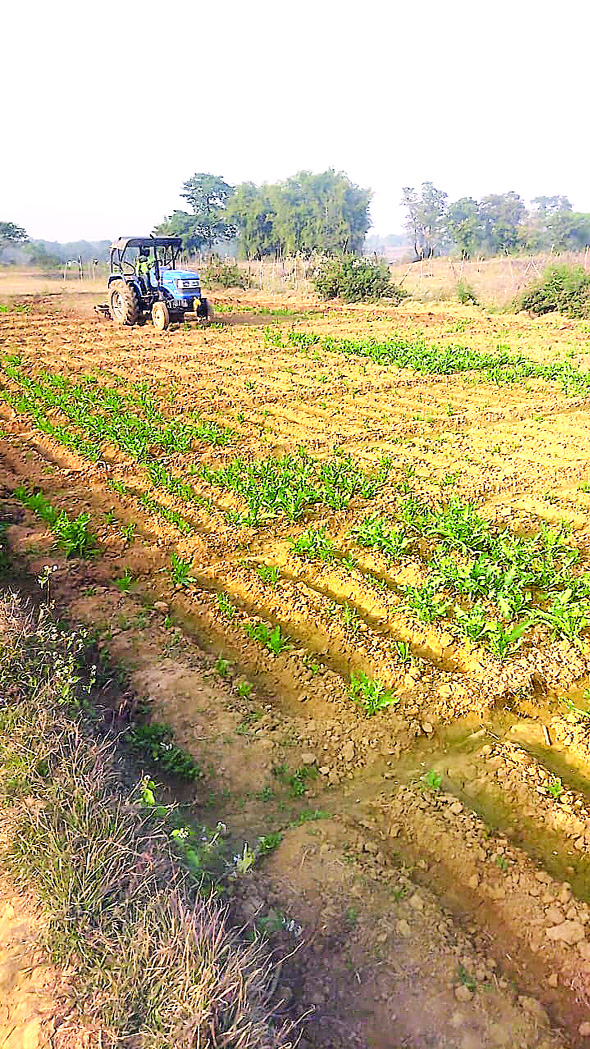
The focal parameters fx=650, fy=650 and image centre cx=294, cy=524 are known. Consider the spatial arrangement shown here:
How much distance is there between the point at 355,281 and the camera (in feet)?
96.1

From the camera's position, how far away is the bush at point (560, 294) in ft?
77.6

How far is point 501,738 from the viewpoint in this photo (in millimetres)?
4008

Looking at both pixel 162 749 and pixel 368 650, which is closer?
pixel 162 749

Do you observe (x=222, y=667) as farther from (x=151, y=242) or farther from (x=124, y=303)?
(x=124, y=303)

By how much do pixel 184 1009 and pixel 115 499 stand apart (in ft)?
19.4

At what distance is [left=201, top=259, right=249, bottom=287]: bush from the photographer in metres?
33.5

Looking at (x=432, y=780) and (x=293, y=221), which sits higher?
(x=293, y=221)

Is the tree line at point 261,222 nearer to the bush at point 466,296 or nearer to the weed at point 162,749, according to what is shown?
the bush at point 466,296

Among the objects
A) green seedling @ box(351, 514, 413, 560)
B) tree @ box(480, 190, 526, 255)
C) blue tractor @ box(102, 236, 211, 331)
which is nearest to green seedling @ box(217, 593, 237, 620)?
green seedling @ box(351, 514, 413, 560)

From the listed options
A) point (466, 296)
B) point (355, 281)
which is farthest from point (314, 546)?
point (355, 281)

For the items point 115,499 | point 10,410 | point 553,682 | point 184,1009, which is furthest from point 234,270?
point 184,1009

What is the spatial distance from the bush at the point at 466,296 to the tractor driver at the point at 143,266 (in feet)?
45.5

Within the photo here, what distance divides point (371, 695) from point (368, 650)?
21.5 inches

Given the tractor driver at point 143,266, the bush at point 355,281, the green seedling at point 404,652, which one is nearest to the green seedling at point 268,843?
the green seedling at point 404,652
